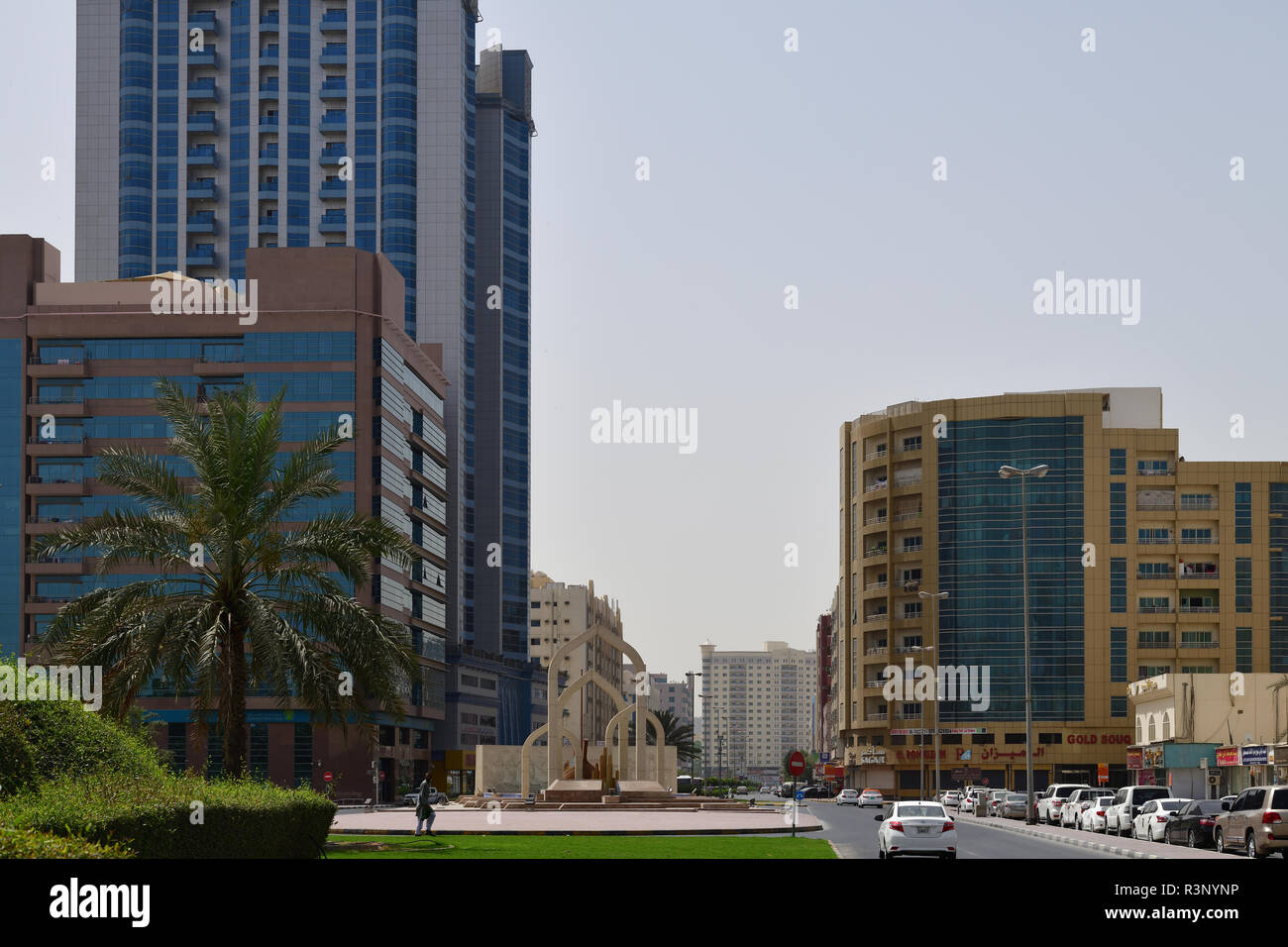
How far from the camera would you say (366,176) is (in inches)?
5714

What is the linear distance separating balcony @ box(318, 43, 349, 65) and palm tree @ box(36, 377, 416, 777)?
114m

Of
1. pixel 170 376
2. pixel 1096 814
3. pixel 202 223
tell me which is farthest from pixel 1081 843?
pixel 202 223

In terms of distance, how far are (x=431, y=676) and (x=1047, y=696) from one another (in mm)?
48098

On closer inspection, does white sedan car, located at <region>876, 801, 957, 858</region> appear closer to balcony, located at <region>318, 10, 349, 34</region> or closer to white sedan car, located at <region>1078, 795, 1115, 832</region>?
white sedan car, located at <region>1078, 795, 1115, 832</region>

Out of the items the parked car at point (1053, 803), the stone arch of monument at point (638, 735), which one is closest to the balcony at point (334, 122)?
the stone arch of monument at point (638, 735)

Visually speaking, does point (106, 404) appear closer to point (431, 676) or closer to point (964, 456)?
point (431, 676)

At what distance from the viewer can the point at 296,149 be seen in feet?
474

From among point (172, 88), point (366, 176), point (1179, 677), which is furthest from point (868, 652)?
point (172, 88)

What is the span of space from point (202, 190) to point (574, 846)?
376 feet

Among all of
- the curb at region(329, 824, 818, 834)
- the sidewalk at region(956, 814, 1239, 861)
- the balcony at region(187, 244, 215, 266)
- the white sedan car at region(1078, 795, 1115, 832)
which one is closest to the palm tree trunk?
the curb at region(329, 824, 818, 834)

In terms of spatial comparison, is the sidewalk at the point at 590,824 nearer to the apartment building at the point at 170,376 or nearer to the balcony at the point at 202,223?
the apartment building at the point at 170,376

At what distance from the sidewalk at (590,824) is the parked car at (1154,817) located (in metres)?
9.61

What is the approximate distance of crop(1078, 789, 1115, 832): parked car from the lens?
177ft
